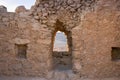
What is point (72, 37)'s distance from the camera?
541 centimetres

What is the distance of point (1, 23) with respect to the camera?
5.55 meters

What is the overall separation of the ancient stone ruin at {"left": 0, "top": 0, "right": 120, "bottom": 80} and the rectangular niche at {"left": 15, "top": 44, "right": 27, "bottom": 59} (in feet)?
0.10

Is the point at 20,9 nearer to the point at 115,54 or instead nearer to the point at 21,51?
the point at 21,51

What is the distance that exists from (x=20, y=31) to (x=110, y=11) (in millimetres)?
2600

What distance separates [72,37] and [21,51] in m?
1.60

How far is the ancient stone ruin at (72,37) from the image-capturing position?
5359mm

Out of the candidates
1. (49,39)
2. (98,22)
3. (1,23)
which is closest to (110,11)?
(98,22)

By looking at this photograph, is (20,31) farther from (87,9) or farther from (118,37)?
(118,37)

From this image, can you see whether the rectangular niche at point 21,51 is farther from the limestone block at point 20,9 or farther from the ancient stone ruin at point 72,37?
the limestone block at point 20,9

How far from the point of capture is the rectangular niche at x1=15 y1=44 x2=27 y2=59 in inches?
223

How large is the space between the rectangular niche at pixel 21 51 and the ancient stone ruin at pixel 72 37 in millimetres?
29

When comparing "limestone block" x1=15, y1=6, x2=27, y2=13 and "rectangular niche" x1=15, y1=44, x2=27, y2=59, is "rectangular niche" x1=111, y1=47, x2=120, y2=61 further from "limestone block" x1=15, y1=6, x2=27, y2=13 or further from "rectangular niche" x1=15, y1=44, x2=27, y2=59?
"limestone block" x1=15, y1=6, x2=27, y2=13

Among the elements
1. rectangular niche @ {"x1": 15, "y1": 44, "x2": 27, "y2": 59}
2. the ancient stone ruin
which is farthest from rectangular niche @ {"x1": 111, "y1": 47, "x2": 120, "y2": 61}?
rectangular niche @ {"x1": 15, "y1": 44, "x2": 27, "y2": 59}

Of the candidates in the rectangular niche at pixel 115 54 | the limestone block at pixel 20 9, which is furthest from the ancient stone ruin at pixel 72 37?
the limestone block at pixel 20 9
